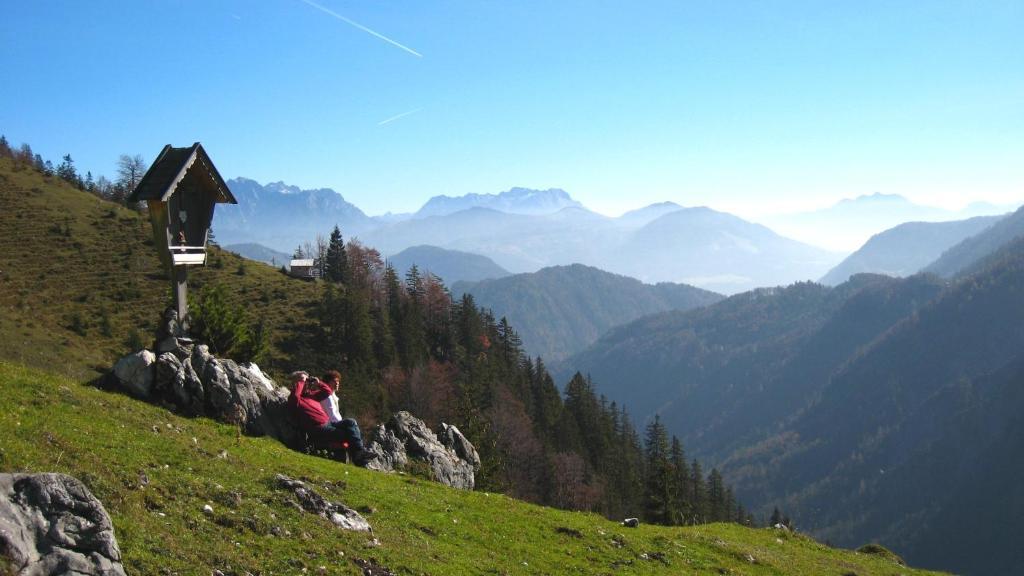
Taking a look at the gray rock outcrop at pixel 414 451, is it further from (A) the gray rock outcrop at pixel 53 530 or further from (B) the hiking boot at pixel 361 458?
(A) the gray rock outcrop at pixel 53 530

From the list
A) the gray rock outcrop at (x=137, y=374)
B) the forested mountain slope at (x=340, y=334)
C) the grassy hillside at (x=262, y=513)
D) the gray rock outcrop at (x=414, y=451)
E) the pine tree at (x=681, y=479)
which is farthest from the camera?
the pine tree at (x=681, y=479)

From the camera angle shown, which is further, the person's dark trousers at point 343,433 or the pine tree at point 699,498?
the pine tree at point 699,498

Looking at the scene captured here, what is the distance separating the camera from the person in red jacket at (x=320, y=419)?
2056cm

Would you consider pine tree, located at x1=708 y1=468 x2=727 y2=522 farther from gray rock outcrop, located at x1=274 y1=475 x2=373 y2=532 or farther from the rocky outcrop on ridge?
gray rock outcrop, located at x1=274 y1=475 x2=373 y2=532

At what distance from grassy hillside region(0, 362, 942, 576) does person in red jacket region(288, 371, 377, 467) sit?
1.43m

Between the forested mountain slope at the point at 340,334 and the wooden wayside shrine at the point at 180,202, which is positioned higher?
the wooden wayside shrine at the point at 180,202

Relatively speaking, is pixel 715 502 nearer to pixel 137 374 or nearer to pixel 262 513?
pixel 137 374

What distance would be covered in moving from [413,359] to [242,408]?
63498mm

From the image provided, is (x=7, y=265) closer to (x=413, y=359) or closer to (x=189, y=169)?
(x=413, y=359)

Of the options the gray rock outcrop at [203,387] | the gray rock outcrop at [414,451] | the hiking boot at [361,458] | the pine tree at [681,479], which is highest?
the gray rock outcrop at [203,387]

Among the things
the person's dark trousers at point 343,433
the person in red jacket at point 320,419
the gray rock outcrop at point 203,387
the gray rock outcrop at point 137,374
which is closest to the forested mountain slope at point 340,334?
the gray rock outcrop at point 203,387

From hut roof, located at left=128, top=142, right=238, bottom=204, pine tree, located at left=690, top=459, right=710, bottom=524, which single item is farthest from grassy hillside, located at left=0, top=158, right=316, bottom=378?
pine tree, located at left=690, top=459, right=710, bottom=524

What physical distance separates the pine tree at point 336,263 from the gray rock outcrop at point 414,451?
73.8 m

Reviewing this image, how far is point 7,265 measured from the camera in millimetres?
63094
